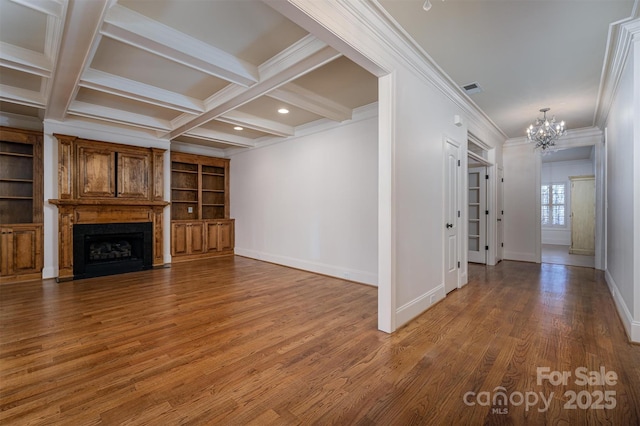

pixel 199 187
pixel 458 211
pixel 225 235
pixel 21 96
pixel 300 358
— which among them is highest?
pixel 21 96

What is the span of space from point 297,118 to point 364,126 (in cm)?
130

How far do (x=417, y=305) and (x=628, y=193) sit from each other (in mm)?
2383

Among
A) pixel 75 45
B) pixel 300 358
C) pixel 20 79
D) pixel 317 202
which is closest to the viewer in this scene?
pixel 300 358

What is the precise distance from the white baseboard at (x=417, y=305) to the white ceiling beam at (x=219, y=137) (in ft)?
16.8

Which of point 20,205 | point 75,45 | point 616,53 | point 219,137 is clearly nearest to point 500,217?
point 616,53

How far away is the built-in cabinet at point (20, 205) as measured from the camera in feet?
15.0

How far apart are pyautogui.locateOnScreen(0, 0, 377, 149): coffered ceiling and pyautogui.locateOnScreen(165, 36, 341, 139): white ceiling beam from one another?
11mm

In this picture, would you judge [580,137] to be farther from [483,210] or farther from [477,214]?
[477,214]

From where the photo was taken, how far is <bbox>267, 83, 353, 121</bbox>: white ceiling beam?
3.79 metres

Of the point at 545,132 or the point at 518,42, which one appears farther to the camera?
the point at 545,132

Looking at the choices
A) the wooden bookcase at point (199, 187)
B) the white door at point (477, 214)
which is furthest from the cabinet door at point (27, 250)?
the white door at point (477, 214)

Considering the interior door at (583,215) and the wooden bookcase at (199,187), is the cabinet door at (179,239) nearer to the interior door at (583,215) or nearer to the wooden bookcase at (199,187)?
the wooden bookcase at (199,187)

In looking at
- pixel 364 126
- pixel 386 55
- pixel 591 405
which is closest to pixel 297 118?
pixel 364 126

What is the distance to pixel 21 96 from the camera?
13.0 ft
